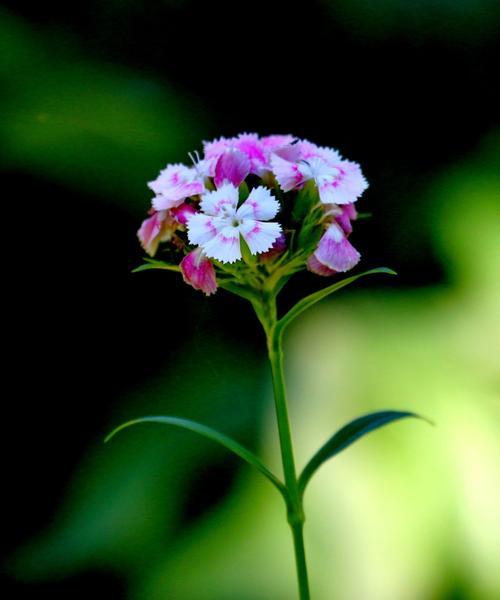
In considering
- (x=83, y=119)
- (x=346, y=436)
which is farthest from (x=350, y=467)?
(x=83, y=119)

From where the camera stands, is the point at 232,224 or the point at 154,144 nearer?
the point at 232,224

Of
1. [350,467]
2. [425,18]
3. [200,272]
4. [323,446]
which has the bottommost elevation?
[350,467]

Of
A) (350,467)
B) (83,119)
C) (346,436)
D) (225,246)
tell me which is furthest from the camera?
(83,119)

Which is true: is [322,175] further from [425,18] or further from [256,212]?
[425,18]

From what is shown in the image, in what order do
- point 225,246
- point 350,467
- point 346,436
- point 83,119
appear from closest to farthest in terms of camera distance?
1. point 225,246
2. point 346,436
3. point 350,467
4. point 83,119

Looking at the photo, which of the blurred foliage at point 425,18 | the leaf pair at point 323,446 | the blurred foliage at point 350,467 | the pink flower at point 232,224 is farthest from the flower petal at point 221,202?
the blurred foliage at point 425,18

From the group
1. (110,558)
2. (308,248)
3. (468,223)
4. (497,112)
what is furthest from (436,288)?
(308,248)

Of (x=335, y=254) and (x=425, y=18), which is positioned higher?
(x=425, y=18)

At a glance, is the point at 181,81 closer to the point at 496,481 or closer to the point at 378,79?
the point at 378,79

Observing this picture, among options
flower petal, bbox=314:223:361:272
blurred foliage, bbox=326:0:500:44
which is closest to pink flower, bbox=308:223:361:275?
flower petal, bbox=314:223:361:272
